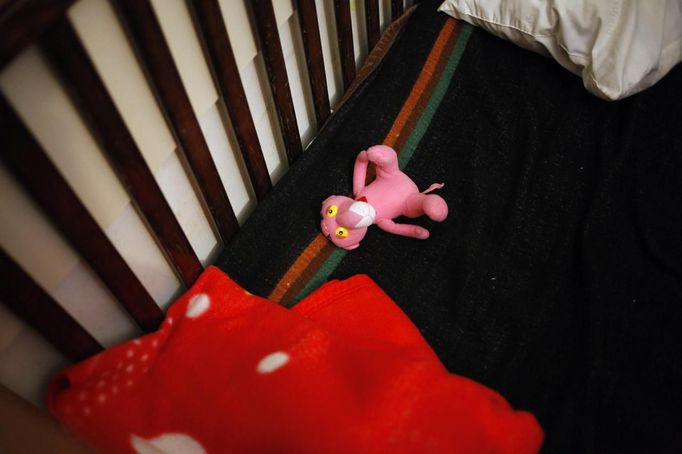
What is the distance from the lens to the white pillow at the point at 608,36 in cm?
96

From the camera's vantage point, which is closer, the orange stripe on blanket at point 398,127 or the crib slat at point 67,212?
the crib slat at point 67,212

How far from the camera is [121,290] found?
671mm

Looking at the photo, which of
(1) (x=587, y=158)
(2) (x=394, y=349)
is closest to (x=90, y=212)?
(2) (x=394, y=349)

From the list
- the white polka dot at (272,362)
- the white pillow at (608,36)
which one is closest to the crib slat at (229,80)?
the white polka dot at (272,362)

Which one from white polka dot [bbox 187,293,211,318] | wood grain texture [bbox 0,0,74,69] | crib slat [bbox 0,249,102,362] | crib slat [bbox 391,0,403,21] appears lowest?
white polka dot [bbox 187,293,211,318]

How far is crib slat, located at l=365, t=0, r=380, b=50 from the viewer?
1047 millimetres

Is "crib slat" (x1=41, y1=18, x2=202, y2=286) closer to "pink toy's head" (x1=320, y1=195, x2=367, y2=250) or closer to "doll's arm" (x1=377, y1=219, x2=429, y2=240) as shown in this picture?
"pink toy's head" (x1=320, y1=195, x2=367, y2=250)

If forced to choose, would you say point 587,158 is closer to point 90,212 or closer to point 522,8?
point 522,8

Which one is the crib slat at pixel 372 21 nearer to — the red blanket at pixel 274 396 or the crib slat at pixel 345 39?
the crib slat at pixel 345 39

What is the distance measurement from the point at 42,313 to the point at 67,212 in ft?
0.44

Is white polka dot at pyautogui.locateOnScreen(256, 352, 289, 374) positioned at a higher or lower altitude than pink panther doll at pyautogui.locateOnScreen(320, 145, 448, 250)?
higher

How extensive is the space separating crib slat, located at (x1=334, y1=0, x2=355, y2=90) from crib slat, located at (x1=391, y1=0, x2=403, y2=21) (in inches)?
8.2

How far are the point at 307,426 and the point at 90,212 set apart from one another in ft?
1.25

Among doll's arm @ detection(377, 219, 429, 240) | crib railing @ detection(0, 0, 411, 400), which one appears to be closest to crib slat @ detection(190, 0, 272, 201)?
crib railing @ detection(0, 0, 411, 400)
